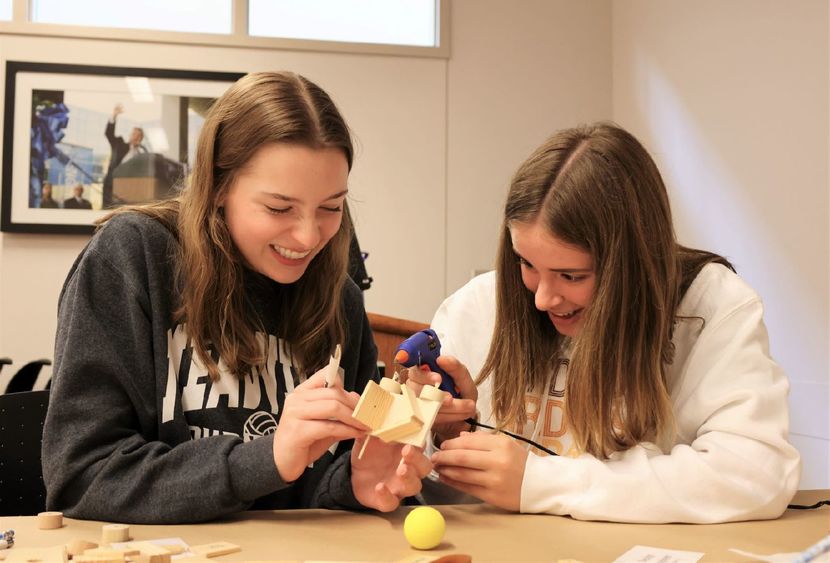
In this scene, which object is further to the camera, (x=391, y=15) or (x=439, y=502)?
(x=391, y=15)

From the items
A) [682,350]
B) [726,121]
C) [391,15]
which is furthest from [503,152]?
[682,350]

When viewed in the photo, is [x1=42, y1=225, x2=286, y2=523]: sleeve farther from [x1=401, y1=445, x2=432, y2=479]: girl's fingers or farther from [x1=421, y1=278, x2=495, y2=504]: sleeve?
[x1=421, y1=278, x2=495, y2=504]: sleeve

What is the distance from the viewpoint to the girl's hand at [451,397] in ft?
4.40

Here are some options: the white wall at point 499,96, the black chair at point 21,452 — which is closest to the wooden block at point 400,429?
the black chair at point 21,452

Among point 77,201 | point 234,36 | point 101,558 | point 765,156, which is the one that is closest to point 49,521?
point 101,558

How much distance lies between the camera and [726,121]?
10.7 feet

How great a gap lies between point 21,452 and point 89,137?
284cm

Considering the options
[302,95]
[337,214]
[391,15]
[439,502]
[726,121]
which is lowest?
[439,502]

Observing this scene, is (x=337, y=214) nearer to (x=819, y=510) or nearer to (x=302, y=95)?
(x=302, y=95)

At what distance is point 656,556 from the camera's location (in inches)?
40.1

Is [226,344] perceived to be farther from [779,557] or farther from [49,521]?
[779,557]

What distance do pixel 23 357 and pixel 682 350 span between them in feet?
10.7

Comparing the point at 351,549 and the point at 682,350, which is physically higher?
the point at 682,350

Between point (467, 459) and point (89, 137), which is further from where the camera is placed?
point (89, 137)
